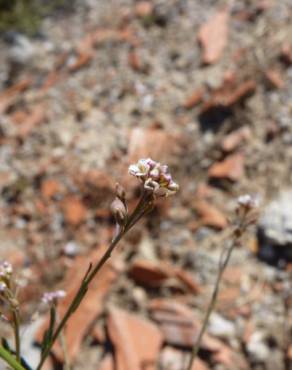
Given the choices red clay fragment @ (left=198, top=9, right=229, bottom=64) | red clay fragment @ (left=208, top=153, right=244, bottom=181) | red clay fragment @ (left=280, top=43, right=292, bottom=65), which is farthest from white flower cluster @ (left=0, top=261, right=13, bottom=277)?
red clay fragment @ (left=198, top=9, right=229, bottom=64)

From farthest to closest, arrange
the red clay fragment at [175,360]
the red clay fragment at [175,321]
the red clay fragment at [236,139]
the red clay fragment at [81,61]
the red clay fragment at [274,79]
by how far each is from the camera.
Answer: the red clay fragment at [81,61], the red clay fragment at [274,79], the red clay fragment at [236,139], the red clay fragment at [175,321], the red clay fragment at [175,360]

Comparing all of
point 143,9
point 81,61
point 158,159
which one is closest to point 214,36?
point 143,9

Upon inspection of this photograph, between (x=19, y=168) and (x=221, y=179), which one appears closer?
(x=221, y=179)

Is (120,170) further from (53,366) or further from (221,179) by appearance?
(53,366)

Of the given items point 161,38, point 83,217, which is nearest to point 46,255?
point 83,217

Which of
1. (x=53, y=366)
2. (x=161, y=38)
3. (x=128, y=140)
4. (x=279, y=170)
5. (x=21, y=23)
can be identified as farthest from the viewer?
(x=21, y=23)

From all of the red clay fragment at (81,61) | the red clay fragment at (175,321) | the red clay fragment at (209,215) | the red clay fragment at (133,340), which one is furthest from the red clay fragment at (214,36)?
the red clay fragment at (133,340)

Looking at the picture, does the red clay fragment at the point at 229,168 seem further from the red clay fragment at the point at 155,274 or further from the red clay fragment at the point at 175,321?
the red clay fragment at the point at 175,321
